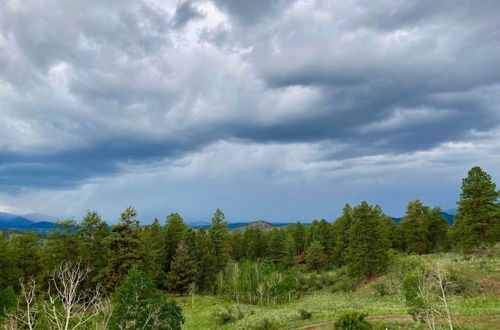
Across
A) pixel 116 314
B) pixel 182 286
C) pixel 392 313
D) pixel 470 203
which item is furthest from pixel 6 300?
pixel 470 203

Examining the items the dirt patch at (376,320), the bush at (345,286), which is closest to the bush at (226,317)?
the dirt patch at (376,320)

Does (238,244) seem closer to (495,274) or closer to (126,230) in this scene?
(126,230)

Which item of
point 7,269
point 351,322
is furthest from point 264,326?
point 7,269

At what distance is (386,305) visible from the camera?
40250mm

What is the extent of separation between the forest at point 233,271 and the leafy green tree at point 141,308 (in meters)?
0.09

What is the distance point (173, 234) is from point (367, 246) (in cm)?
4118

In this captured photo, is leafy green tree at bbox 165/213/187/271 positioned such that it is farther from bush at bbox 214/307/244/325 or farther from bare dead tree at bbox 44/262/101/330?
bare dead tree at bbox 44/262/101/330

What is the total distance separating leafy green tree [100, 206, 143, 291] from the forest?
0.50 feet

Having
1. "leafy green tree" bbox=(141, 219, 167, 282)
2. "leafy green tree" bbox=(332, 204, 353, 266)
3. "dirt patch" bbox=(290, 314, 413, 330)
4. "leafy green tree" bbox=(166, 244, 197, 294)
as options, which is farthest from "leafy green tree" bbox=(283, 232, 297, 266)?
"dirt patch" bbox=(290, 314, 413, 330)

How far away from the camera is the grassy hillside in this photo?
1164 inches

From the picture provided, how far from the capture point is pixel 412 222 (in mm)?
71812

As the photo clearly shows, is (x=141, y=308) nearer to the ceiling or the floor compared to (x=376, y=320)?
nearer to the ceiling

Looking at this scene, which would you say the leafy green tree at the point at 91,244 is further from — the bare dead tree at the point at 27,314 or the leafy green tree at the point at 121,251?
the bare dead tree at the point at 27,314

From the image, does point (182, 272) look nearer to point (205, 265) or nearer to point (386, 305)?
point (205, 265)
